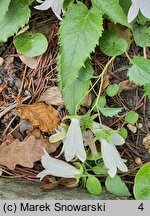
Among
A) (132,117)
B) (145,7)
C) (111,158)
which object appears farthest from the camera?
(132,117)

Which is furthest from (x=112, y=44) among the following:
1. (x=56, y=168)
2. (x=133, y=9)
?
(x=56, y=168)

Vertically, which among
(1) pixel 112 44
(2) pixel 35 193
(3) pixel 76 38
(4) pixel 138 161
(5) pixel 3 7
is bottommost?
(4) pixel 138 161

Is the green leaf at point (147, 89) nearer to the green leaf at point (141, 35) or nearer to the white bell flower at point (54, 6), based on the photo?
the green leaf at point (141, 35)

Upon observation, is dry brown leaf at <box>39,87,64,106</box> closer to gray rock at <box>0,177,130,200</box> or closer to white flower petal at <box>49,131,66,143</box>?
white flower petal at <box>49,131,66,143</box>

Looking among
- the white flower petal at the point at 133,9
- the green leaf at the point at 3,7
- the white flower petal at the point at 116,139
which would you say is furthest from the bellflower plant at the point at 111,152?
the green leaf at the point at 3,7

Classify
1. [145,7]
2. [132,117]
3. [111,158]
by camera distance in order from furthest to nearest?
[132,117], [111,158], [145,7]

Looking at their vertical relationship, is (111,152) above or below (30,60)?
below

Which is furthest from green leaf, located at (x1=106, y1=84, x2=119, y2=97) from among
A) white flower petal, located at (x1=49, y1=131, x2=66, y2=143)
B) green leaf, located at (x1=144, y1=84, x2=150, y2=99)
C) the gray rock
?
the gray rock

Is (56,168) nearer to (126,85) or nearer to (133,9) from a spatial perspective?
(126,85)
